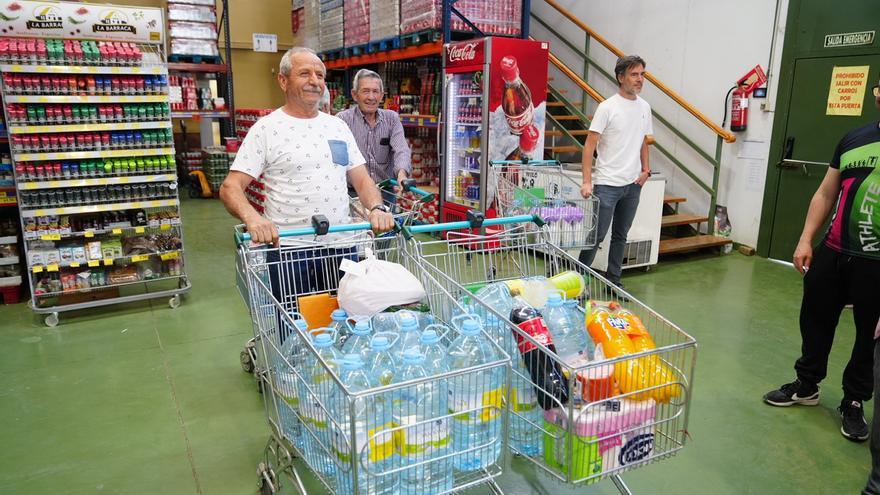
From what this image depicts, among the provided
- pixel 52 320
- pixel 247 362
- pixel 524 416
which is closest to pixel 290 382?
pixel 524 416

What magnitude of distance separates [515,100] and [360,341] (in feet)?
16.2

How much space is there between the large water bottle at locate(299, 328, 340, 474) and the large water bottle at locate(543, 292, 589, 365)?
2.54 feet

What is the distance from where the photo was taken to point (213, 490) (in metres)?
2.74

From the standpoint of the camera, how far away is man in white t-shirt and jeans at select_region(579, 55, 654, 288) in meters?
4.75

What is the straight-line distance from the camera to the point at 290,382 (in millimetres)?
2023


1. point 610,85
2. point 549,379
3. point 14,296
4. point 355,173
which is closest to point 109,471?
point 355,173

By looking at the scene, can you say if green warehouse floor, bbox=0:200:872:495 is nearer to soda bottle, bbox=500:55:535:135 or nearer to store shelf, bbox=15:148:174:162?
store shelf, bbox=15:148:174:162

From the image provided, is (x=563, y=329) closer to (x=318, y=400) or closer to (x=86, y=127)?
(x=318, y=400)

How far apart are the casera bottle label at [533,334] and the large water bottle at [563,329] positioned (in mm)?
196

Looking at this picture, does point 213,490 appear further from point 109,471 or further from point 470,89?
point 470,89

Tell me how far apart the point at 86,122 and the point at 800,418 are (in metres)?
5.19

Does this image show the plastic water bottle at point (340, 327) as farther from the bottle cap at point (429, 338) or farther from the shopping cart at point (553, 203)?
the shopping cart at point (553, 203)

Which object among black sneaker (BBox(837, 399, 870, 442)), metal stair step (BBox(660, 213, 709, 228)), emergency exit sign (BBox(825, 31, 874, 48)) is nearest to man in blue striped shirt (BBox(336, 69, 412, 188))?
black sneaker (BBox(837, 399, 870, 442))

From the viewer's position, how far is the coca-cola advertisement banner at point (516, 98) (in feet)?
20.6
